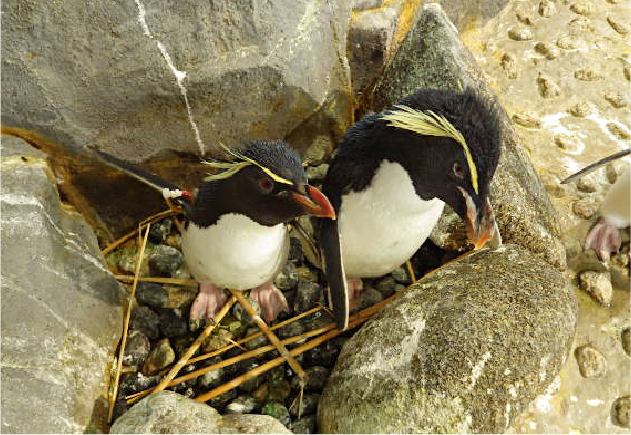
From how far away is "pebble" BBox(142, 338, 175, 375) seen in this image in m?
1.40

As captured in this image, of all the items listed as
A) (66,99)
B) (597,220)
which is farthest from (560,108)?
(66,99)

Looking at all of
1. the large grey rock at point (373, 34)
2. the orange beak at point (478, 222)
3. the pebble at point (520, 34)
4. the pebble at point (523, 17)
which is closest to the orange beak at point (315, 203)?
the orange beak at point (478, 222)

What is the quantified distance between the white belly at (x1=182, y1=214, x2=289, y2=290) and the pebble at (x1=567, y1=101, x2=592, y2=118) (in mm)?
1309

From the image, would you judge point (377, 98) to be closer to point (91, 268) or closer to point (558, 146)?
point (558, 146)

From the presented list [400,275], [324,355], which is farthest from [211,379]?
[400,275]

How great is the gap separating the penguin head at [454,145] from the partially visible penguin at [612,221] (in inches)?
28.9

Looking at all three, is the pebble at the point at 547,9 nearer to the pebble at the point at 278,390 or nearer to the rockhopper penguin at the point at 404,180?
the rockhopper penguin at the point at 404,180

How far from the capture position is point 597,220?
70.7 inches

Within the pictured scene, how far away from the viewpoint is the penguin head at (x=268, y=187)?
111 cm

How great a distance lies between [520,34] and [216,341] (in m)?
1.86

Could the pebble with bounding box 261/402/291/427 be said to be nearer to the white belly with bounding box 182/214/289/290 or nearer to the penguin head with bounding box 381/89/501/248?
the white belly with bounding box 182/214/289/290

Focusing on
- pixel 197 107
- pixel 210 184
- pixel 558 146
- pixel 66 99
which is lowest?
pixel 558 146

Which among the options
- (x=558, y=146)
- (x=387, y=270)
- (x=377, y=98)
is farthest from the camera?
(x=558, y=146)

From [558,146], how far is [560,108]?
0.21 m
